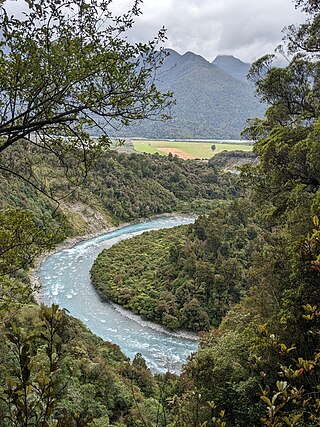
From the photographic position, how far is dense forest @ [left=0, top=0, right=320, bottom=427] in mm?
2238

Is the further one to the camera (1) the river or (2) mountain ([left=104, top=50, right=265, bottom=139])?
(2) mountain ([left=104, top=50, right=265, bottom=139])

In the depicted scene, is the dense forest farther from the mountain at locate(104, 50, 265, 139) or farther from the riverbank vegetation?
the mountain at locate(104, 50, 265, 139)

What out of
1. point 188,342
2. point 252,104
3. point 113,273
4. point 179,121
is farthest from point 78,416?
point 252,104

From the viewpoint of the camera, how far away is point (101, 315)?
2519 cm

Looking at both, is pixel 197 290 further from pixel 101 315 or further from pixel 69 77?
pixel 69 77

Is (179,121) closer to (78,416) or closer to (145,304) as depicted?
(145,304)

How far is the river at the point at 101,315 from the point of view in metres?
20.7

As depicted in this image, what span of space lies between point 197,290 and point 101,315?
6489 millimetres

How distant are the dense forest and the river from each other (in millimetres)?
1155

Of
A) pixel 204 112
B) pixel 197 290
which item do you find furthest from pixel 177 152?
pixel 204 112

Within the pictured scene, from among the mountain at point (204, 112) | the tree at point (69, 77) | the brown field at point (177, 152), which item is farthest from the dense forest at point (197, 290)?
the mountain at point (204, 112)

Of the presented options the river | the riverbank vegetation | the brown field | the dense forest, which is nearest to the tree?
the dense forest

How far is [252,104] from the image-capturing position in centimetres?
18275

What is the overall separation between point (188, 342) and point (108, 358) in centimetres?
610
